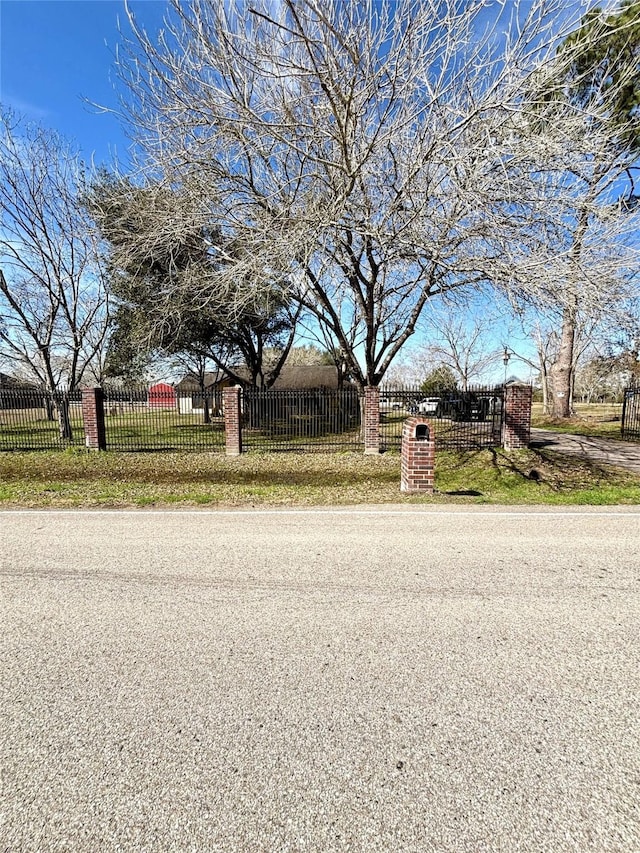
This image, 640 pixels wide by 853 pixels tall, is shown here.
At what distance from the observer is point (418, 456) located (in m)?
6.43

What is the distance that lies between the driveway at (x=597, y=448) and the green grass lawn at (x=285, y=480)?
825mm

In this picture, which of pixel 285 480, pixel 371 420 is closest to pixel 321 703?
pixel 285 480

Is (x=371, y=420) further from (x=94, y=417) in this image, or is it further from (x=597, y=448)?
(x=94, y=417)

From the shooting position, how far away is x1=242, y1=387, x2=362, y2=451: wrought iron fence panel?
Answer: 1277cm

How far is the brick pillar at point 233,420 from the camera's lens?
12023 millimetres

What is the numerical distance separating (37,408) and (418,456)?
44.7 feet

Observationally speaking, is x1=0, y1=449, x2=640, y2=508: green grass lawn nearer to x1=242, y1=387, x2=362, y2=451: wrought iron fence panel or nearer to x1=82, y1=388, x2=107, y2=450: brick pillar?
x1=82, y1=388, x2=107, y2=450: brick pillar

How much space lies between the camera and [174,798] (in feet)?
4.87

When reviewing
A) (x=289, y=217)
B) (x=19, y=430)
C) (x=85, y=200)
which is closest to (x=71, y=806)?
(x=289, y=217)

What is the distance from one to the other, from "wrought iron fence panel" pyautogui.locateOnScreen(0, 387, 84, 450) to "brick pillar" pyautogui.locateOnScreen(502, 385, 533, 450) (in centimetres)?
1271

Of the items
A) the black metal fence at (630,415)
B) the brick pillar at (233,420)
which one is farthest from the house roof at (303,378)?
the brick pillar at (233,420)

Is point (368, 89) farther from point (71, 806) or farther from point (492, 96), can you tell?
point (71, 806)

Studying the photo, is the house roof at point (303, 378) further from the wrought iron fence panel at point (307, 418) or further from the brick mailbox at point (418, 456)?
the brick mailbox at point (418, 456)

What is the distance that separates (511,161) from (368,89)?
2.81 metres
